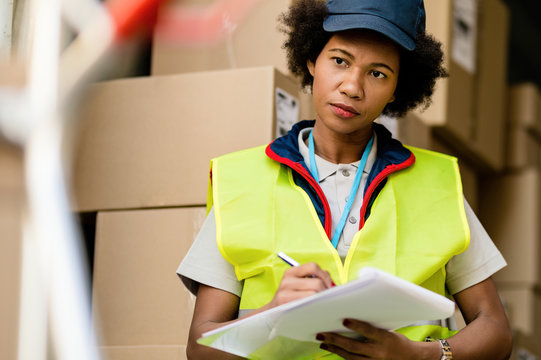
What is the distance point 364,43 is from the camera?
1.41 m

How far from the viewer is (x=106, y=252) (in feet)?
5.56

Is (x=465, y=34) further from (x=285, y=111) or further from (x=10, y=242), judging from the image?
(x=10, y=242)

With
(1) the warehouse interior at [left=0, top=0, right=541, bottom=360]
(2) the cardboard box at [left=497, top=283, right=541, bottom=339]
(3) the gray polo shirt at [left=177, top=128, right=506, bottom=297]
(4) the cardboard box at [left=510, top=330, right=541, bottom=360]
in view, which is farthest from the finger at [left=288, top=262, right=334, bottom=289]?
(2) the cardboard box at [left=497, top=283, right=541, bottom=339]

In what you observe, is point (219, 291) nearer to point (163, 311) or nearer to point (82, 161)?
point (163, 311)

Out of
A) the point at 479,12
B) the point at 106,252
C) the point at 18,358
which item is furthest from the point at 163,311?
the point at 479,12

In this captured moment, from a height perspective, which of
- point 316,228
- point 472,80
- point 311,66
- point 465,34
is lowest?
point 316,228

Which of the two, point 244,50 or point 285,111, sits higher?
point 244,50

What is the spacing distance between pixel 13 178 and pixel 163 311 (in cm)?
107

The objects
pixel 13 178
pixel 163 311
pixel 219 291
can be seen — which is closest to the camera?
pixel 13 178

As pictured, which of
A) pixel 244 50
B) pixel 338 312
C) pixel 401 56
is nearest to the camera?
pixel 338 312

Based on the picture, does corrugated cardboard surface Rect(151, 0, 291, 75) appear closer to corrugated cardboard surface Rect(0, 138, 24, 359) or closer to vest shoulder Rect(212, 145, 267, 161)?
vest shoulder Rect(212, 145, 267, 161)

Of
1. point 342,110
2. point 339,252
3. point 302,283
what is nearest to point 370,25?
point 342,110

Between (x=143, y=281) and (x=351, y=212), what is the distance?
50cm

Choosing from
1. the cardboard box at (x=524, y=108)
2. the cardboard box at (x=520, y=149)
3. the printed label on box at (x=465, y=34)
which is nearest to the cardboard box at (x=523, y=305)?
the cardboard box at (x=520, y=149)
